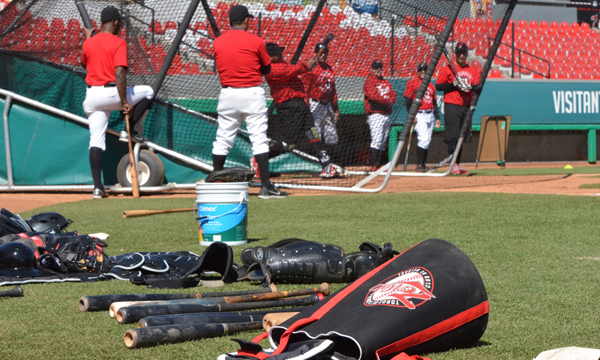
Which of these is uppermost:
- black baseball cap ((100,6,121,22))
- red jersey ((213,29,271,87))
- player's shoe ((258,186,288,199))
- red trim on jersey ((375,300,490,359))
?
black baseball cap ((100,6,121,22))

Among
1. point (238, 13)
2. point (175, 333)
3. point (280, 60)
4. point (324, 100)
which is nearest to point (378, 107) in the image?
point (324, 100)

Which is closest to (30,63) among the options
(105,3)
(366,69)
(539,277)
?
(105,3)

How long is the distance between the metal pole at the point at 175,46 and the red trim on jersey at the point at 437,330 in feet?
22.9

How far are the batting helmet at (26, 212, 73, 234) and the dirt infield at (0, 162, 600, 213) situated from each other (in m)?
2.59

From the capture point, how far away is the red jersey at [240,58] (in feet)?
24.2

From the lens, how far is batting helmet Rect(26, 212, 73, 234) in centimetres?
454

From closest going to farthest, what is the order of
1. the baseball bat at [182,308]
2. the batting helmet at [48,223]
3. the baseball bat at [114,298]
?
the baseball bat at [182,308]
the baseball bat at [114,298]
the batting helmet at [48,223]

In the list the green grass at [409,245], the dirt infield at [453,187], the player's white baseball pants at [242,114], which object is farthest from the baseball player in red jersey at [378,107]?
the player's white baseball pants at [242,114]

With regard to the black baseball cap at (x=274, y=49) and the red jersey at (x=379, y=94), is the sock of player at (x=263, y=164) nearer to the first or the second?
the black baseball cap at (x=274, y=49)

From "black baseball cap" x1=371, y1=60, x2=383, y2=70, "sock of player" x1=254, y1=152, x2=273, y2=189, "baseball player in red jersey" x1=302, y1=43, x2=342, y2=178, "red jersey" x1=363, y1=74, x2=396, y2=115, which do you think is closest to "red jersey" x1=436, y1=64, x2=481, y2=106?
"red jersey" x1=363, y1=74, x2=396, y2=115

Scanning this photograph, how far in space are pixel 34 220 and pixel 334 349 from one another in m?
3.30

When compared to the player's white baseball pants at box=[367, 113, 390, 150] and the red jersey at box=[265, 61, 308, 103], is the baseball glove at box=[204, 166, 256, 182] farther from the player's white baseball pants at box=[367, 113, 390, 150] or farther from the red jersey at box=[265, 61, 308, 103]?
the player's white baseball pants at box=[367, 113, 390, 150]

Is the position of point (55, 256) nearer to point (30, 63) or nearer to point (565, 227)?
point (565, 227)

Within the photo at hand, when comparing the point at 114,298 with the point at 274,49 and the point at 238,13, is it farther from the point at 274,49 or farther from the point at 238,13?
the point at 274,49
